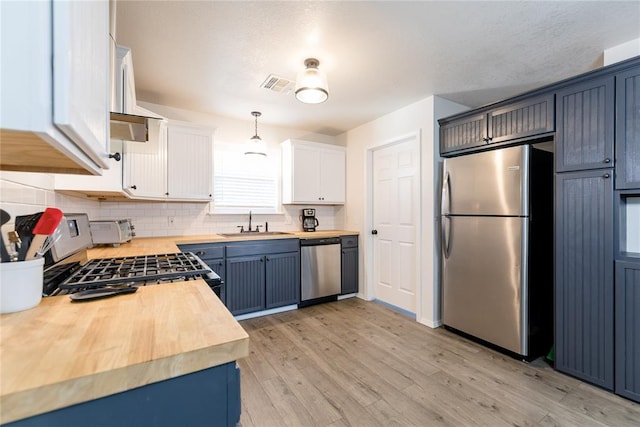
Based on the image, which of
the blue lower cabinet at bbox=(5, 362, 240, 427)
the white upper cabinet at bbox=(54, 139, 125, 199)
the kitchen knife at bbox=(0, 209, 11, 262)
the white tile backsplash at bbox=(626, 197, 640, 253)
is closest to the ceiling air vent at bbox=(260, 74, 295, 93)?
the white upper cabinet at bbox=(54, 139, 125, 199)

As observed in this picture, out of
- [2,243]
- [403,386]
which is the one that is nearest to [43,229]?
Result: [2,243]

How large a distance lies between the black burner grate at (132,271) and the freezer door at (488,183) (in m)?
2.36

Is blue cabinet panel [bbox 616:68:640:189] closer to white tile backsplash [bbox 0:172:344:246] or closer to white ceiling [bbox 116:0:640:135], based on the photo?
white ceiling [bbox 116:0:640:135]

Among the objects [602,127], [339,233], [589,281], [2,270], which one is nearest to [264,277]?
[339,233]

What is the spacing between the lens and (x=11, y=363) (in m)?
0.58

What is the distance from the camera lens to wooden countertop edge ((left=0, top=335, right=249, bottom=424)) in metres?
0.49

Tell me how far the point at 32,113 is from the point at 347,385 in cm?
220

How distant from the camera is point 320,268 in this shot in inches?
147

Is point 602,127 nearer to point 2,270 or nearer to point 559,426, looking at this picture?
point 559,426

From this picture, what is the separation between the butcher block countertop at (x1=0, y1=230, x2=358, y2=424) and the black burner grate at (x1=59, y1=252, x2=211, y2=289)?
0.20 m

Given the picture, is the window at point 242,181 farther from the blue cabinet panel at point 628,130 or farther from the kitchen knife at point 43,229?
the blue cabinet panel at point 628,130

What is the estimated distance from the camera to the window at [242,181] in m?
3.74

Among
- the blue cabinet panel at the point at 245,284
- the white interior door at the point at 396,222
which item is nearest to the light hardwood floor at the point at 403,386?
the blue cabinet panel at the point at 245,284

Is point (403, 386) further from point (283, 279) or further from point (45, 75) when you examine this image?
point (45, 75)
